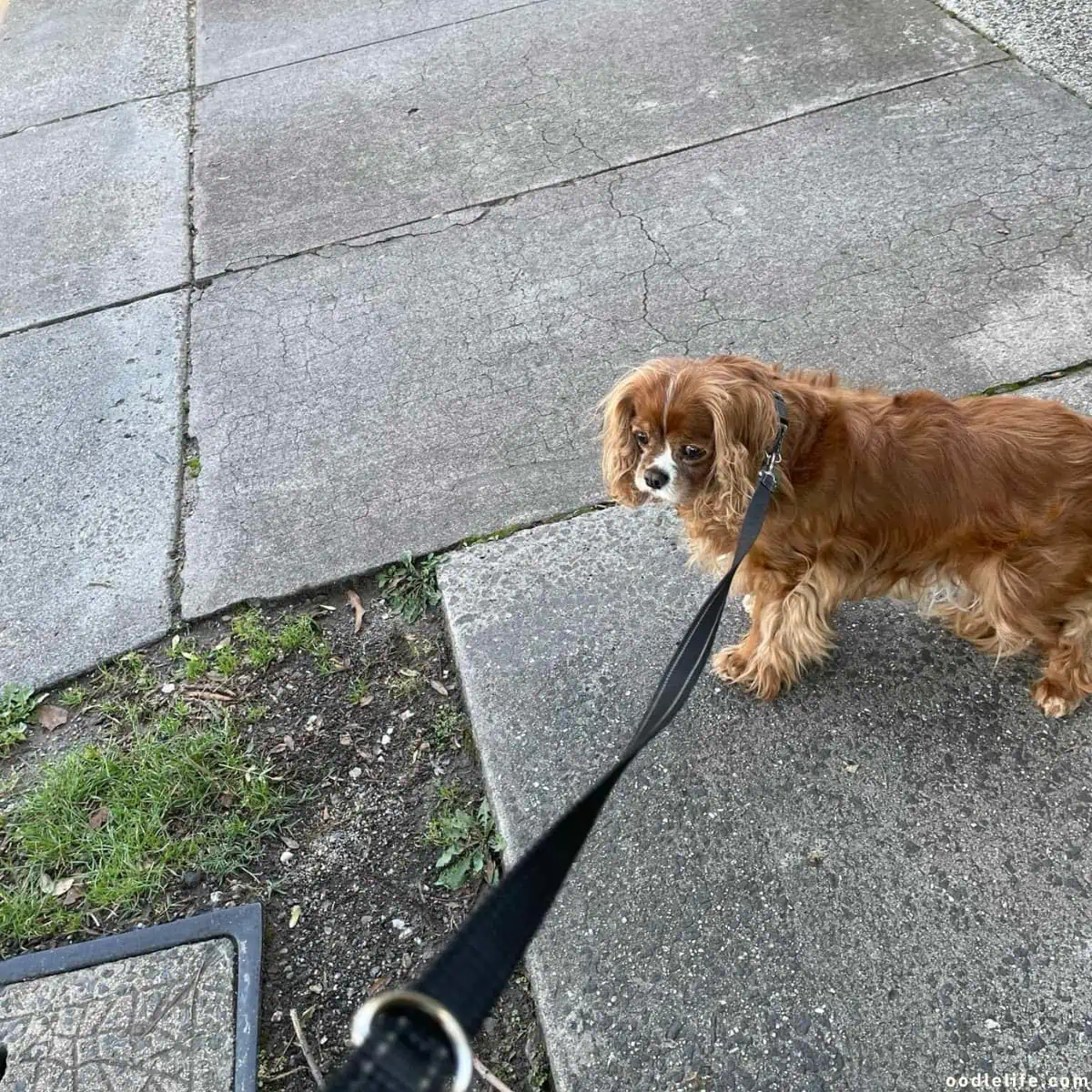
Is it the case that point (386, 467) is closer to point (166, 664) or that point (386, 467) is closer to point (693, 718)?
point (166, 664)

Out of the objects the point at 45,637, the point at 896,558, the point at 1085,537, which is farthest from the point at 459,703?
the point at 1085,537

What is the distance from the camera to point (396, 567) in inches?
131

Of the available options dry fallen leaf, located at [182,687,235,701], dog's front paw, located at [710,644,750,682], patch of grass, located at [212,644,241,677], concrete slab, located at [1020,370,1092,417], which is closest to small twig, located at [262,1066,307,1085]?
dry fallen leaf, located at [182,687,235,701]

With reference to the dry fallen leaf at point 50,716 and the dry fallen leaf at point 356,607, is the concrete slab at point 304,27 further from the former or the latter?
the dry fallen leaf at point 50,716

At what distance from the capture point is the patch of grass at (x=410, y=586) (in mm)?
3197

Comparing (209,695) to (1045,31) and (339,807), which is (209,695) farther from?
(1045,31)

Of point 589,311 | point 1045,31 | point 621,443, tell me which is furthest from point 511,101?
point 621,443

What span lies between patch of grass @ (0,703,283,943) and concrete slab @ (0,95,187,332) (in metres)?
3.00

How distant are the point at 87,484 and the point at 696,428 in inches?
111

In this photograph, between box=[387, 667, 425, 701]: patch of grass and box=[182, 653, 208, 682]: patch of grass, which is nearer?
box=[387, 667, 425, 701]: patch of grass

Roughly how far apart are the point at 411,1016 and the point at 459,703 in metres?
1.89

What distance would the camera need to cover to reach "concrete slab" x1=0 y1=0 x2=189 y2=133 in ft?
22.2

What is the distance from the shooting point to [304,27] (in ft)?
23.4

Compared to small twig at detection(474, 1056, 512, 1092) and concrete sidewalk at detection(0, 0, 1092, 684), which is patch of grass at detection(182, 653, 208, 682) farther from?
small twig at detection(474, 1056, 512, 1092)
